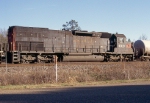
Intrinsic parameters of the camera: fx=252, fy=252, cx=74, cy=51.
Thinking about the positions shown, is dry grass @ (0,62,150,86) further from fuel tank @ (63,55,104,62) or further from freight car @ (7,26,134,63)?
fuel tank @ (63,55,104,62)

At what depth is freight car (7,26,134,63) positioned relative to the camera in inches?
930

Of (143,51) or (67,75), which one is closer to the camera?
(67,75)

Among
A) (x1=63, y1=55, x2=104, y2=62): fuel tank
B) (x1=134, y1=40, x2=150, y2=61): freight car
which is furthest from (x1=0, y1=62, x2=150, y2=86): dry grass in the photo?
(x1=134, y1=40, x2=150, y2=61): freight car

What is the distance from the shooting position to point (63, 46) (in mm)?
26281

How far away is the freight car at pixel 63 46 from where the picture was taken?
23.6 m

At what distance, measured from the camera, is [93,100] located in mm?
7875

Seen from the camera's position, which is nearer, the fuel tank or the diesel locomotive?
the diesel locomotive

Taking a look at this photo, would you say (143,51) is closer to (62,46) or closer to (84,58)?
(84,58)

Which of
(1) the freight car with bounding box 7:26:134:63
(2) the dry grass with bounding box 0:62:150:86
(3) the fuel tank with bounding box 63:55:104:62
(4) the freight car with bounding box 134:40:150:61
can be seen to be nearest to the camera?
(2) the dry grass with bounding box 0:62:150:86

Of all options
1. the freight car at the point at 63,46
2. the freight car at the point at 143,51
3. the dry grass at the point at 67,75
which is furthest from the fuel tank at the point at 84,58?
the freight car at the point at 143,51

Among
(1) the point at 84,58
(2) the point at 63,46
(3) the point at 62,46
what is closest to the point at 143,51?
(1) the point at 84,58

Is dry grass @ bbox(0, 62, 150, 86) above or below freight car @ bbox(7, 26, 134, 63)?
below

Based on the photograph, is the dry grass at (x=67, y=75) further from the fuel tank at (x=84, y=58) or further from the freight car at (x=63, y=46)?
the fuel tank at (x=84, y=58)

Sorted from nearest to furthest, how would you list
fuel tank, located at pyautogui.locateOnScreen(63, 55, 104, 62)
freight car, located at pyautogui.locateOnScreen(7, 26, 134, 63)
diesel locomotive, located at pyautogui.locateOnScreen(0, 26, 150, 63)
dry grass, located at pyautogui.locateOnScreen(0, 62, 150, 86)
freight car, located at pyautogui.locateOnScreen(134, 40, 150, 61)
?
dry grass, located at pyautogui.locateOnScreen(0, 62, 150, 86) < diesel locomotive, located at pyautogui.locateOnScreen(0, 26, 150, 63) < freight car, located at pyautogui.locateOnScreen(7, 26, 134, 63) < fuel tank, located at pyautogui.locateOnScreen(63, 55, 104, 62) < freight car, located at pyautogui.locateOnScreen(134, 40, 150, 61)
